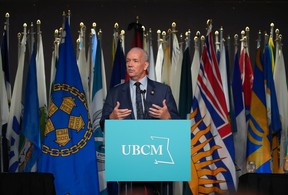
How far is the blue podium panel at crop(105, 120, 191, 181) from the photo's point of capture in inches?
221

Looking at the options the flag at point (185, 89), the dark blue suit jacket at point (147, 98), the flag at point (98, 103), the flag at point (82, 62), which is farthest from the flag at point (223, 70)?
the dark blue suit jacket at point (147, 98)

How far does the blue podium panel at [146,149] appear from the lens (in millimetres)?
5609

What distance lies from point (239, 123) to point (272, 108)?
42 cm

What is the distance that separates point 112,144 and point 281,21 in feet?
16.9

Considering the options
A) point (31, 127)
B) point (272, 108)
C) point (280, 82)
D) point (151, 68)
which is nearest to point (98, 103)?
point (151, 68)

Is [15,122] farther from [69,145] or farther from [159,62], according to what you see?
[159,62]

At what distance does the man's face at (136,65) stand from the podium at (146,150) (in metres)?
0.93

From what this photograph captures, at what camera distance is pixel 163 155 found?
5.66 meters

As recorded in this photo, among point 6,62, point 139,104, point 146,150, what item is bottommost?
point 146,150

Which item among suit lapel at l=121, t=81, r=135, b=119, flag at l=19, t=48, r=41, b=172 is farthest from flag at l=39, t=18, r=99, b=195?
suit lapel at l=121, t=81, r=135, b=119

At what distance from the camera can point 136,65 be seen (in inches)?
255

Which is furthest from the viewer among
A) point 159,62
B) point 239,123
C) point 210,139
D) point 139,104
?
point 159,62

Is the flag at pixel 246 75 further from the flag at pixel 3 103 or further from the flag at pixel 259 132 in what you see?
the flag at pixel 3 103

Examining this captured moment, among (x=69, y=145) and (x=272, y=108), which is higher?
(x=272, y=108)
